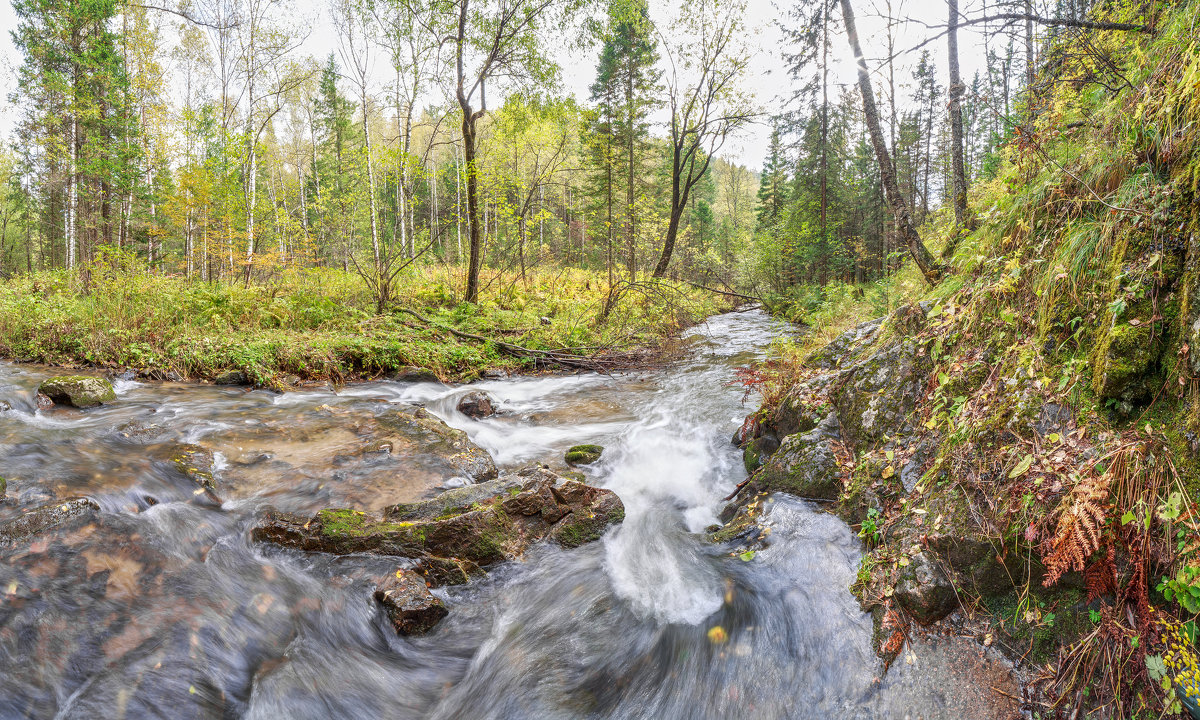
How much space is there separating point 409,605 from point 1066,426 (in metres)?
4.28

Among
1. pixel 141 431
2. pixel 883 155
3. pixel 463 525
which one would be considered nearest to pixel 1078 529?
pixel 463 525

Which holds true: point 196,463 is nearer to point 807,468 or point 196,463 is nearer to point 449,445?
point 449,445

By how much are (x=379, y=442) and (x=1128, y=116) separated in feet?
24.0

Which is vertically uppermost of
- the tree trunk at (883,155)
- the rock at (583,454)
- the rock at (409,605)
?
the tree trunk at (883,155)

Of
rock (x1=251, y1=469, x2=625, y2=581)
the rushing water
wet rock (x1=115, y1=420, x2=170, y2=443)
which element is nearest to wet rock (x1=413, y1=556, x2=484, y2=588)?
rock (x1=251, y1=469, x2=625, y2=581)

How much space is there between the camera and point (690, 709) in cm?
293

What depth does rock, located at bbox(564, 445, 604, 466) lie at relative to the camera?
20.1ft

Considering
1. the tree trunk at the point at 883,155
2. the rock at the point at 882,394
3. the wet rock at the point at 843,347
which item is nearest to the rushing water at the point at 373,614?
the rock at the point at 882,394

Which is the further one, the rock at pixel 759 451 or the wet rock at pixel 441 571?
the rock at pixel 759 451

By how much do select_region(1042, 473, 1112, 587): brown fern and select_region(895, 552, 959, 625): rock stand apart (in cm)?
51

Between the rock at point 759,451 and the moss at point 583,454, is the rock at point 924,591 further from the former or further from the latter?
the moss at point 583,454

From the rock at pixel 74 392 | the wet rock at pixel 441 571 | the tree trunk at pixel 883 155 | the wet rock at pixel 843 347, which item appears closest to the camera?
the wet rock at pixel 441 571

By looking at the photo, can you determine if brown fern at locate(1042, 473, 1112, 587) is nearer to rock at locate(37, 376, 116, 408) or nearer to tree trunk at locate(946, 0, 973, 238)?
tree trunk at locate(946, 0, 973, 238)

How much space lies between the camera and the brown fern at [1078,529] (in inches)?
81.8
